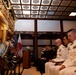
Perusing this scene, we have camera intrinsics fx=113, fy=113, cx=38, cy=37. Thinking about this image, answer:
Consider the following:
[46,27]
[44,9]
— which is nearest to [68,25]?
[46,27]

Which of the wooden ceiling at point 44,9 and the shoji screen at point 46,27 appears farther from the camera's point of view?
the shoji screen at point 46,27

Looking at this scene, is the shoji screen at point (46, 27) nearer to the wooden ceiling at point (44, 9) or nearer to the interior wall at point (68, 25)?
the wooden ceiling at point (44, 9)

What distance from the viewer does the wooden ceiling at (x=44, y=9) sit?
235 inches

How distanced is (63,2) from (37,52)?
3.65 m

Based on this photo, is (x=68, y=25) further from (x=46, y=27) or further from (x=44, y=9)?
(x=44, y=9)

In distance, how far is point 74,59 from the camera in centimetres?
190

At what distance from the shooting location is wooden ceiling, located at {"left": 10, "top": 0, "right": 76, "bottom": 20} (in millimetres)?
5957

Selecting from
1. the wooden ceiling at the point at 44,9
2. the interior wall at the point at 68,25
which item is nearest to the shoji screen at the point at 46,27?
the wooden ceiling at the point at 44,9

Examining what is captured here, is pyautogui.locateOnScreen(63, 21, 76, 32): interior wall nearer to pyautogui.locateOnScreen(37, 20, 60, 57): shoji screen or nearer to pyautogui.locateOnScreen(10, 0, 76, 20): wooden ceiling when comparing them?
pyautogui.locateOnScreen(10, 0, 76, 20): wooden ceiling

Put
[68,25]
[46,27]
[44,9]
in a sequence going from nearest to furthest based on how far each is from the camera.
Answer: [44,9] < [46,27] < [68,25]

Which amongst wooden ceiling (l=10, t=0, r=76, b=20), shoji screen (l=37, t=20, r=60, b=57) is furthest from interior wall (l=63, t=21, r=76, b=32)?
shoji screen (l=37, t=20, r=60, b=57)

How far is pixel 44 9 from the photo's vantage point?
670 cm

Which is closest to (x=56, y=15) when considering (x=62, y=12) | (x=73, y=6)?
(x=62, y=12)

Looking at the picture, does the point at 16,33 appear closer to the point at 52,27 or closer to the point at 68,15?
the point at 52,27
